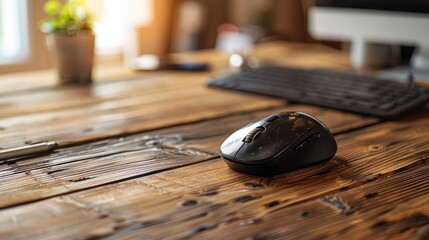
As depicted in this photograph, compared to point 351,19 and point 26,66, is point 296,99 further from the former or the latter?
point 26,66

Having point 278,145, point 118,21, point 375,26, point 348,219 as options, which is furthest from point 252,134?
point 118,21

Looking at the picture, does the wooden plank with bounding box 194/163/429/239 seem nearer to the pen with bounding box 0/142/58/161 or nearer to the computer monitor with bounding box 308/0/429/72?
the pen with bounding box 0/142/58/161

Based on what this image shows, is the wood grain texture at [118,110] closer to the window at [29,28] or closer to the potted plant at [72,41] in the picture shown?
the potted plant at [72,41]

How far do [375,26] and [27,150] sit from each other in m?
0.98

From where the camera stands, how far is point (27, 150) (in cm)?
89

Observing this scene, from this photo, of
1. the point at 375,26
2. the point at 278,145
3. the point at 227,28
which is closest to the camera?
the point at 278,145

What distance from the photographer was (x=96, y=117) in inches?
44.3

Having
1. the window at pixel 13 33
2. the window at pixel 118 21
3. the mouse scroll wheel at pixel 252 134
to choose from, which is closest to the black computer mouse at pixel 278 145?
the mouse scroll wheel at pixel 252 134

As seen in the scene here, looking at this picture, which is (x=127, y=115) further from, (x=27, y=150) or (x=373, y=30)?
(x=373, y=30)

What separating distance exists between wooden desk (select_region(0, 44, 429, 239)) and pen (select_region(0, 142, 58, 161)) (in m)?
Result: 0.01

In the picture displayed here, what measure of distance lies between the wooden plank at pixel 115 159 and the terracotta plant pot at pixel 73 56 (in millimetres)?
428

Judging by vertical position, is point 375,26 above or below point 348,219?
above

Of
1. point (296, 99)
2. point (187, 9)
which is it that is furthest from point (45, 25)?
point (187, 9)

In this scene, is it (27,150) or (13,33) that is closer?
(27,150)
